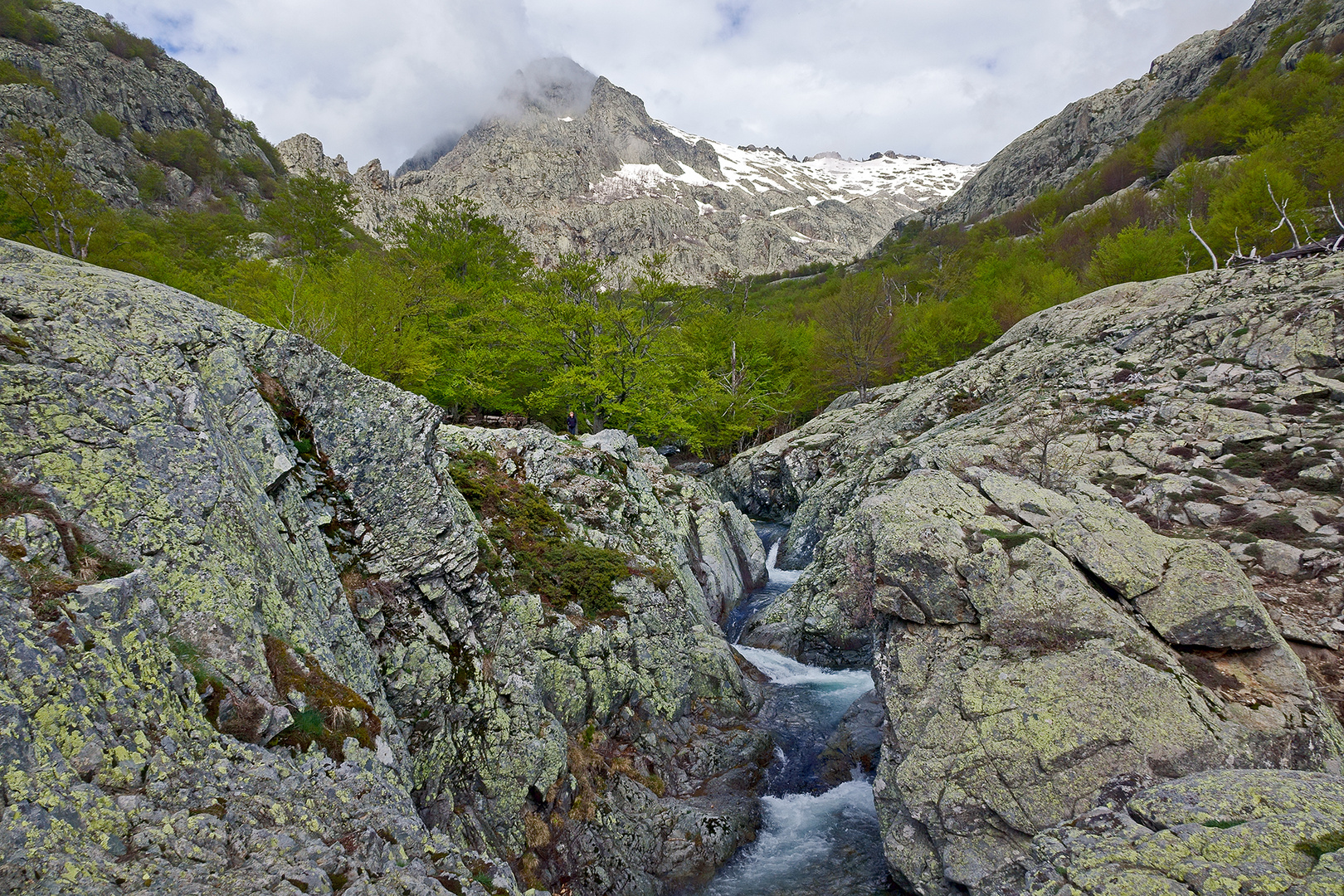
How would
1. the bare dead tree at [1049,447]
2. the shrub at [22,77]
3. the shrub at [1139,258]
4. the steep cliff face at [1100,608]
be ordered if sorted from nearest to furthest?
the steep cliff face at [1100,608]
the bare dead tree at [1049,447]
the shrub at [1139,258]
the shrub at [22,77]

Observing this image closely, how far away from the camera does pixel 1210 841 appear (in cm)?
515

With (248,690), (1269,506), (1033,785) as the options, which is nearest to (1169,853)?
(1033,785)

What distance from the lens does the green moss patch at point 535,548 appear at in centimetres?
1200

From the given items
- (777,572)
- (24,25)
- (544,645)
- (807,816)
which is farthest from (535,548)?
(24,25)

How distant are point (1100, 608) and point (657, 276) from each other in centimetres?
2345

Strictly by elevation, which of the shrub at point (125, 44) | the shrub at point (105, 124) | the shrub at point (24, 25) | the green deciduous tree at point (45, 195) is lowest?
the green deciduous tree at point (45, 195)

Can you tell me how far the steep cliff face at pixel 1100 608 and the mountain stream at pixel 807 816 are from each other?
4.13 ft

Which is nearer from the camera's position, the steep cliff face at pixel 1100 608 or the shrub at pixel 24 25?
the steep cliff face at pixel 1100 608

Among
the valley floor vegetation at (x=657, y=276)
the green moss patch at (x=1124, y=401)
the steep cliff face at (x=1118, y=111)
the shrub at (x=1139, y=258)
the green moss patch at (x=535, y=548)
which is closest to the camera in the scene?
the green moss patch at (x=535, y=548)

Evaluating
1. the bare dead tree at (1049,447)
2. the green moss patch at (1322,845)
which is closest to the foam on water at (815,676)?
the bare dead tree at (1049,447)

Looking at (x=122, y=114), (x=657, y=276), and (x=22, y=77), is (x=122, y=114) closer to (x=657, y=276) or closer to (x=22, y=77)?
(x=22, y=77)

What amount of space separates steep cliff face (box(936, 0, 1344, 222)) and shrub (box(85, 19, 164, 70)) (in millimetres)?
133153

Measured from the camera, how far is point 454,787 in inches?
320

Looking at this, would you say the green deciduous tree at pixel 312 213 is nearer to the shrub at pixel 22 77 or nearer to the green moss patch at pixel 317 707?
the green moss patch at pixel 317 707
